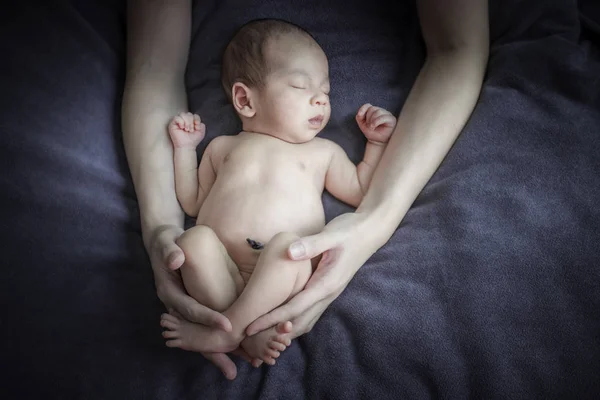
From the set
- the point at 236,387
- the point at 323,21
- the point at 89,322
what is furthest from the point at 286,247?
the point at 323,21

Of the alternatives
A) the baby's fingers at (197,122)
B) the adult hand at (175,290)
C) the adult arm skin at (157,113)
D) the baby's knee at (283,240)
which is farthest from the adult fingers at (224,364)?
the baby's fingers at (197,122)

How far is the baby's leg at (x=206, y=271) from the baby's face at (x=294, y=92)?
1.06 feet

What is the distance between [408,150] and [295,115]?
256mm

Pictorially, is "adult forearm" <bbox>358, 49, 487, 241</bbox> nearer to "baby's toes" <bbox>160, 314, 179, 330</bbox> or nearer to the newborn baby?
the newborn baby

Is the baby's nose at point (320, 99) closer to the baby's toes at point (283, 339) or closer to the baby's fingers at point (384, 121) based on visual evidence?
the baby's fingers at point (384, 121)

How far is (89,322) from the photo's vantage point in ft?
3.27

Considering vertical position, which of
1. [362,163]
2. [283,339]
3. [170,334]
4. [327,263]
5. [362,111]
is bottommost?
[170,334]

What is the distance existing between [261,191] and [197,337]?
1.08 feet

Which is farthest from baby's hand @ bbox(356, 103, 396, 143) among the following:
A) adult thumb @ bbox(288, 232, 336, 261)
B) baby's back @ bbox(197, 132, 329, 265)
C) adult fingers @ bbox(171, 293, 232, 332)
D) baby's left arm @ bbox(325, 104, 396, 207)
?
adult fingers @ bbox(171, 293, 232, 332)

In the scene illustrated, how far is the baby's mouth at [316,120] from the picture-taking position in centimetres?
117

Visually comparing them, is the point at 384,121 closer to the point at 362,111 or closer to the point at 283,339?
the point at 362,111

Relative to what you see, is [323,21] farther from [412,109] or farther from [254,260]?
[254,260]

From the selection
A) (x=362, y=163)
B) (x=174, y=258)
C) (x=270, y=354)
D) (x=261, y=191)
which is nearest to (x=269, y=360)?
(x=270, y=354)

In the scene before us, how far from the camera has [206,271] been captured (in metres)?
0.95
